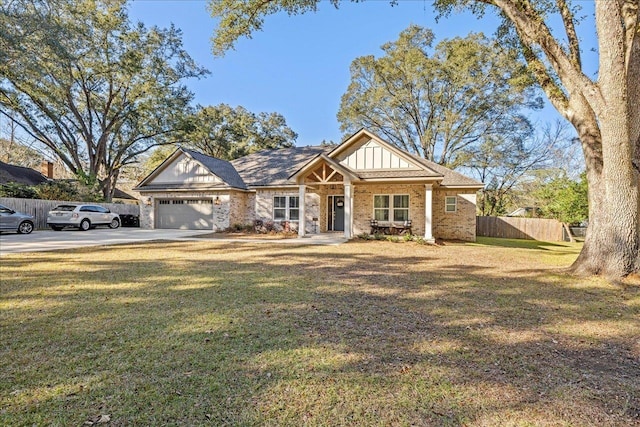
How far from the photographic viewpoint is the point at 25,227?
1617 cm

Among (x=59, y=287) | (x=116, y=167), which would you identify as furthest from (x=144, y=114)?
(x=59, y=287)

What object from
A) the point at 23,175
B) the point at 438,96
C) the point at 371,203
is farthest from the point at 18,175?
the point at 438,96

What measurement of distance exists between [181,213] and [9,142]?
2862 centimetres

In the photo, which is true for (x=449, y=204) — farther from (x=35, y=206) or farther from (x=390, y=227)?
(x=35, y=206)

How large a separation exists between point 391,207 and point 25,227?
59.6 feet

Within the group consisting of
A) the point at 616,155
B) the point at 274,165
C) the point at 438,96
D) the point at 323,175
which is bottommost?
the point at 616,155

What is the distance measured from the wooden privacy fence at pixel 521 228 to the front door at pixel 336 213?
11.0m

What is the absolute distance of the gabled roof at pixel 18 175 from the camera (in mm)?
24820

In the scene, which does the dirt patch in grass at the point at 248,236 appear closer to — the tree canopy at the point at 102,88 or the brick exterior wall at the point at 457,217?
the brick exterior wall at the point at 457,217

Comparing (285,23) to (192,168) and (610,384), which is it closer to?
(192,168)

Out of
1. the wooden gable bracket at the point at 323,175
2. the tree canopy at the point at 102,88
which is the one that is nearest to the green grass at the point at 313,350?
the wooden gable bracket at the point at 323,175

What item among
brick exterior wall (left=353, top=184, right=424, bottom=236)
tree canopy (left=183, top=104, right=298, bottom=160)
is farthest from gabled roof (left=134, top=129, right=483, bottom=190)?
tree canopy (left=183, top=104, right=298, bottom=160)

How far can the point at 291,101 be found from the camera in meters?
34.2

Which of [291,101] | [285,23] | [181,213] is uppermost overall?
[291,101]
